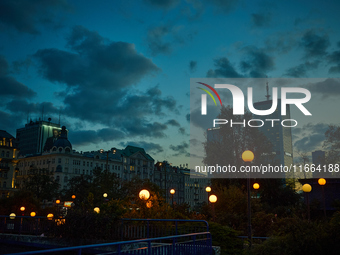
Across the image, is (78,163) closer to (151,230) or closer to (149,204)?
(149,204)

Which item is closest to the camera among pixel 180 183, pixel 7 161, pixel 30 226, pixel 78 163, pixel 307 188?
pixel 30 226

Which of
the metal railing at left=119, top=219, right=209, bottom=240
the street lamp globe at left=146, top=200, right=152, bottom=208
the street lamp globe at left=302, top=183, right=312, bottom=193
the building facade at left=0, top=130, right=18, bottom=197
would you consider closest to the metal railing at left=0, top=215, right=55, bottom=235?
the metal railing at left=119, top=219, right=209, bottom=240

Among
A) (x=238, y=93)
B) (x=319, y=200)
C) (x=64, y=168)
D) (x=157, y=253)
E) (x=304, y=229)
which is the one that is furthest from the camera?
(x=64, y=168)

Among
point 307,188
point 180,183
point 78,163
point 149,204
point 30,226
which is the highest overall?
point 78,163

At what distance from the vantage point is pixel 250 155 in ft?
48.9

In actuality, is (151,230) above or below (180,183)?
below

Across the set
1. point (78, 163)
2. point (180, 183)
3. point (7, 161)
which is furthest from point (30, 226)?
point (180, 183)

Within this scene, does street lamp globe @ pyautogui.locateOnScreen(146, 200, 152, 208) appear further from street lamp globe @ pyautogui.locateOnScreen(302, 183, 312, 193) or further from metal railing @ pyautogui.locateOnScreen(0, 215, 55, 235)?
street lamp globe @ pyautogui.locateOnScreen(302, 183, 312, 193)

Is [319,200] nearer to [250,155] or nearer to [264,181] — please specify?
[264,181]

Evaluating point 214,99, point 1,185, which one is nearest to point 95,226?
point 214,99

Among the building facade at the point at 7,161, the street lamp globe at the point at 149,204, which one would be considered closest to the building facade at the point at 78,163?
the building facade at the point at 7,161

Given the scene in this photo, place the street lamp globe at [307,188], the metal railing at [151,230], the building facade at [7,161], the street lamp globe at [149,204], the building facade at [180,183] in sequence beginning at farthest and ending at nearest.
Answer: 1. the building facade at [180,183]
2. the building facade at [7,161]
3. the street lamp globe at [307,188]
4. the street lamp globe at [149,204]
5. the metal railing at [151,230]

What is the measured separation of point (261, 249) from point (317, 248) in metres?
1.89

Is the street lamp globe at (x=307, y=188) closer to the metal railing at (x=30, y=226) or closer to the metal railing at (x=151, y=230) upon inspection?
the metal railing at (x=151, y=230)
